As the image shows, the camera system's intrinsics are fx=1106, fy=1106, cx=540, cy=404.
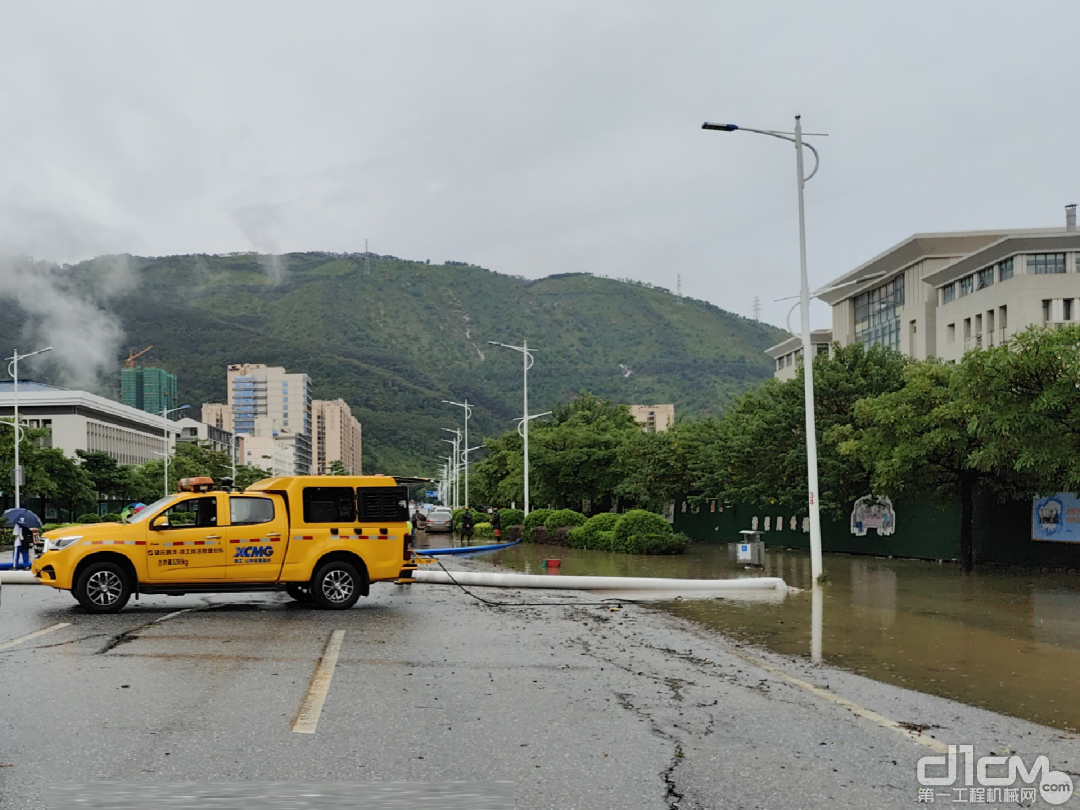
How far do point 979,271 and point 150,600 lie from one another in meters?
66.7

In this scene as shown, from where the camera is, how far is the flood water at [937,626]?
1023cm

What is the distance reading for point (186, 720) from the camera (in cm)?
801

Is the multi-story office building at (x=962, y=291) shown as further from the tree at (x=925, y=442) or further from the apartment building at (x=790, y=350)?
the tree at (x=925, y=442)

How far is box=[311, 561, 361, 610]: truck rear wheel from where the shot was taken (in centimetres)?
1661

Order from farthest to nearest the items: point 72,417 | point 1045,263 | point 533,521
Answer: point 72,417 → point 1045,263 → point 533,521

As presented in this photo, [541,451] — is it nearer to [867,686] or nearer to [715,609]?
[715,609]

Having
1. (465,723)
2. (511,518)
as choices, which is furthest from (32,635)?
(511,518)

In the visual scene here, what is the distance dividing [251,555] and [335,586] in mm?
1329

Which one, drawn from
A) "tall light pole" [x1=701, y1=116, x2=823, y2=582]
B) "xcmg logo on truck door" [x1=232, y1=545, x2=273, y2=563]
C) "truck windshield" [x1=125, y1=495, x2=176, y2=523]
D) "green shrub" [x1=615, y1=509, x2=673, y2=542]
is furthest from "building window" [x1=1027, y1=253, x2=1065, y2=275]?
"truck windshield" [x1=125, y1=495, x2=176, y2=523]

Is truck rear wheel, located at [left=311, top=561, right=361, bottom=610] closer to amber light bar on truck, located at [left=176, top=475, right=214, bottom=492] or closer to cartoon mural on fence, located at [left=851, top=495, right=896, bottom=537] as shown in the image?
amber light bar on truck, located at [left=176, top=475, right=214, bottom=492]

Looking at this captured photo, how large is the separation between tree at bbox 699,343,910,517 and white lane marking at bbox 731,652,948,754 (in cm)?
2329

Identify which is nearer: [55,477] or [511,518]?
[511,518]

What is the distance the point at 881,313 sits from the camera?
8956cm

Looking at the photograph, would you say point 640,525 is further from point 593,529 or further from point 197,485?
point 197,485
